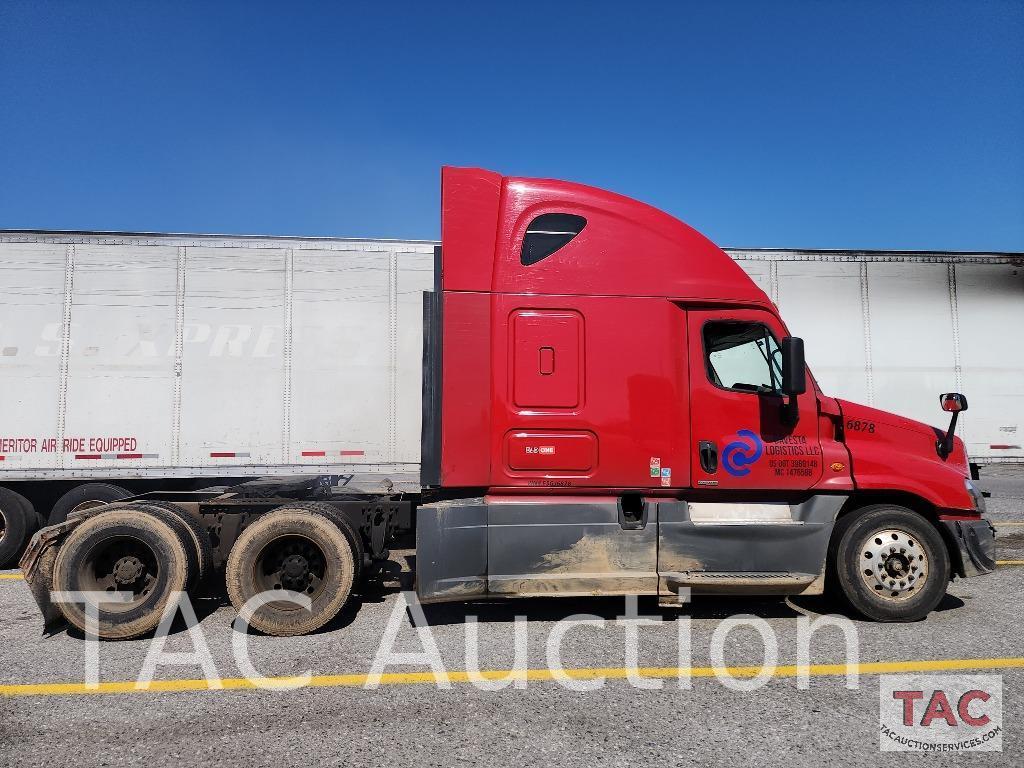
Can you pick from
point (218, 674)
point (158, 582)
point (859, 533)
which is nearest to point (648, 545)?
point (859, 533)

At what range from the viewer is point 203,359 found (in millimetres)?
7293

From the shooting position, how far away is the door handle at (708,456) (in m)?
5.23

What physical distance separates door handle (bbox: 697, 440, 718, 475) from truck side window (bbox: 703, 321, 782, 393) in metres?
0.53

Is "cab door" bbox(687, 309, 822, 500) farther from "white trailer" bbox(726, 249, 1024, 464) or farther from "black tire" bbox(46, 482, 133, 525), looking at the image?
"black tire" bbox(46, 482, 133, 525)

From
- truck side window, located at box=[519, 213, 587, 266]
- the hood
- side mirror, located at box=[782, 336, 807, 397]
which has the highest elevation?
truck side window, located at box=[519, 213, 587, 266]

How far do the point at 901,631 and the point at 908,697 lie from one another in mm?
1416

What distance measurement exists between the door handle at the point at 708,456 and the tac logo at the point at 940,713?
1.86m

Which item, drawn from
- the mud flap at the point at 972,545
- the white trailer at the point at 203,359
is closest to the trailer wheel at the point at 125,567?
the white trailer at the point at 203,359

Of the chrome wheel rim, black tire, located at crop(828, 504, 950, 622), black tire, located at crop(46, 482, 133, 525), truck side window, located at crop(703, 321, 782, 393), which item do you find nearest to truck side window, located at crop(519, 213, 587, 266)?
truck side window, located at crop(703, 321, 782, 393)

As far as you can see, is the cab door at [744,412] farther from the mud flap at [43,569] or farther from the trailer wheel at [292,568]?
the mud flap at [43,569]

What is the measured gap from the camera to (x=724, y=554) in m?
5.18

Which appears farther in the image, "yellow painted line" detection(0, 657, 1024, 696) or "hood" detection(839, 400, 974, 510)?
"hood" detection(839, 400, 974, 510)

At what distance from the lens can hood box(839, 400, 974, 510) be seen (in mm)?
5363

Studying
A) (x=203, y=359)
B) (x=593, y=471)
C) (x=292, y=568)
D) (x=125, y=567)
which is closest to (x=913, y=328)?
(x=593, y=471)
